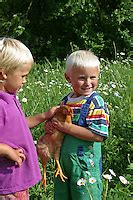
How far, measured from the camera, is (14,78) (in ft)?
10.2

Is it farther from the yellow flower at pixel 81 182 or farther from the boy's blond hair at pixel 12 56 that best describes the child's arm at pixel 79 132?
the boy's blond hair at pixel 12 56

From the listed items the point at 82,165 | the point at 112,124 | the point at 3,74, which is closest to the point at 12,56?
the point at 3,74

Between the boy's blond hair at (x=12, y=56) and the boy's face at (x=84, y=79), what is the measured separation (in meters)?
0.51

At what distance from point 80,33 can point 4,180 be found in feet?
39.7

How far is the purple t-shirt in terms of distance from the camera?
3061mm

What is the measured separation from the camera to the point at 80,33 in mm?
14992

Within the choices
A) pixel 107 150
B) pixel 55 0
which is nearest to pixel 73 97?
pixel 107 150

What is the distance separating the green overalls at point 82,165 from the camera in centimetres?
359

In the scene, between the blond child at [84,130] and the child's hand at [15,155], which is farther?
the blond child at [84,130]

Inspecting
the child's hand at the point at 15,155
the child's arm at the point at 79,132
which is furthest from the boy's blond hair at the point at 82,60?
the child's hand at the point at 15,155

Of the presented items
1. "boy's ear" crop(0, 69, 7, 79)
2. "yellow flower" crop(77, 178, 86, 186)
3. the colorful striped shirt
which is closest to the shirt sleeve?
the colorful striped shirt

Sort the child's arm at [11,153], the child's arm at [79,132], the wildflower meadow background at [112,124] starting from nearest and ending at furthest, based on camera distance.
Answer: the child's arm at [11,153] → the child's arm at [79,132] → the wildflower meadow background at [112,124]

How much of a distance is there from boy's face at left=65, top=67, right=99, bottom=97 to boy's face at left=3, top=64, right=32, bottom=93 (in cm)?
49

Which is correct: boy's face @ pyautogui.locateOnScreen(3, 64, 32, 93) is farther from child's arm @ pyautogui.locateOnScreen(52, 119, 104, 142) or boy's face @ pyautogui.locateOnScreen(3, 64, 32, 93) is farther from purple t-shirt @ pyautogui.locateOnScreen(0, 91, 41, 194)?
child's arm @ pyautogui.locateOnScreen(52, 119, 104, 142)
